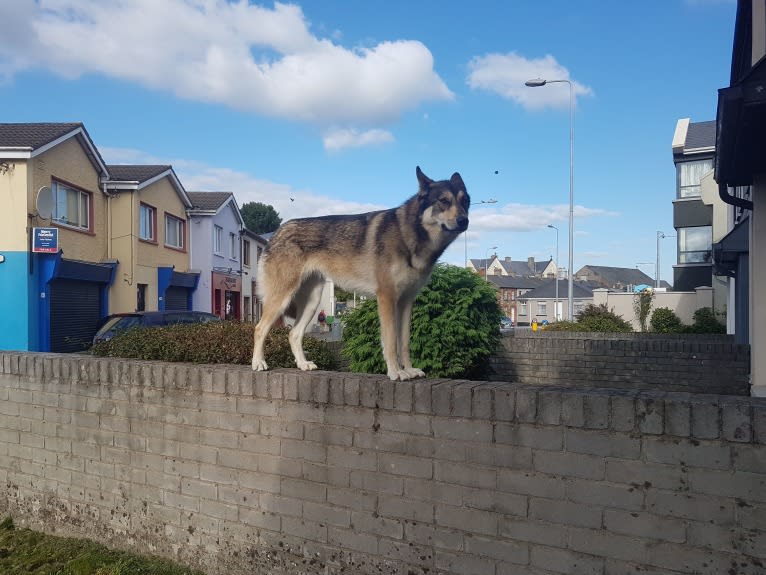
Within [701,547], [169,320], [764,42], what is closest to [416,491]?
[701,547]

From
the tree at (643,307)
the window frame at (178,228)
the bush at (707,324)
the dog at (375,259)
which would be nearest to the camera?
the dog at (375,259)

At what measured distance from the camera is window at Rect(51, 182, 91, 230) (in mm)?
19531

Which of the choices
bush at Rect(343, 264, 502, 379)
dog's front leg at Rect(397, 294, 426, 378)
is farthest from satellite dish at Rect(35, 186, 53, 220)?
dog's front leg at Rect(397, 294, 426, 378)

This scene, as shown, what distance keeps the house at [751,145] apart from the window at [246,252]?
32650 millimetres

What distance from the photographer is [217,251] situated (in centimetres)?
3347

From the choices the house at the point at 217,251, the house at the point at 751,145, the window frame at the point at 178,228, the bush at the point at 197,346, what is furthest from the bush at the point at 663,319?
the bush at the point at 197,346

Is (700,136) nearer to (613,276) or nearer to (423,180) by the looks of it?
(423,180)

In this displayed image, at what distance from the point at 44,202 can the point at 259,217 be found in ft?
180

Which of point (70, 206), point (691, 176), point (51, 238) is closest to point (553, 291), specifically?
point (691, 176)

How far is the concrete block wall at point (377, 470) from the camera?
3.23 meters

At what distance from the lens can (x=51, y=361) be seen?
609 centimetres

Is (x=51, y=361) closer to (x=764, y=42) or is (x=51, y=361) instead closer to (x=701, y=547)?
(x=701, y=547)

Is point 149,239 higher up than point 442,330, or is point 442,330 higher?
point 149,239

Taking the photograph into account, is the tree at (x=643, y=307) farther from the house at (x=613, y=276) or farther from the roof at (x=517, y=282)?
the house at (x=613, y=276)
